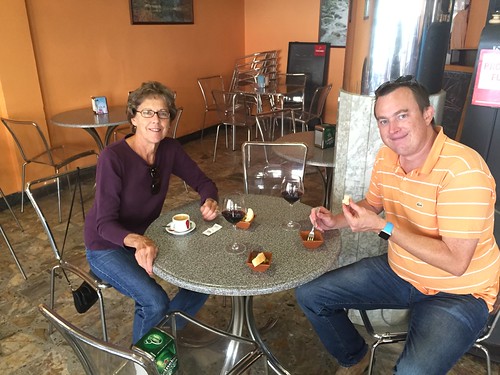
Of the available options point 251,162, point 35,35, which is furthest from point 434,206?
point 35,35

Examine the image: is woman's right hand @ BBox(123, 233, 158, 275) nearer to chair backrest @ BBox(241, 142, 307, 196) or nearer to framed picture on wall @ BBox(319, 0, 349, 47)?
chair backrest @ BBox(241, 142, 307, 196)

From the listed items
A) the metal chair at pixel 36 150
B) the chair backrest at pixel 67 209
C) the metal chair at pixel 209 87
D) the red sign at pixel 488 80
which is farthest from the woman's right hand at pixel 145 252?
the metal chair at pixel 209 87

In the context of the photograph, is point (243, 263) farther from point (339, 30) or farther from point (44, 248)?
point (339, 30)

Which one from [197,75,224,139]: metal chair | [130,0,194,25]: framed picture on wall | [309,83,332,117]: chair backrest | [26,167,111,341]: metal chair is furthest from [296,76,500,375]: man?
[197,75,224,139]: metal chair

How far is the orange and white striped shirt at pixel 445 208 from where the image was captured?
4.21 feet

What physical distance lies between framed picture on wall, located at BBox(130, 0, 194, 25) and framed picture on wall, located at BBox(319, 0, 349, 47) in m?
1.89

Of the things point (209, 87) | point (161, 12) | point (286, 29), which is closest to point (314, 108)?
point (209, 87)

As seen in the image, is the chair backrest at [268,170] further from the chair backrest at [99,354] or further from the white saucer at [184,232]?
the chair backrest at [99,354]

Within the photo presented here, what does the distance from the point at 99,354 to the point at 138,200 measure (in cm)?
89

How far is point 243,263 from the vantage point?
1.39 meters

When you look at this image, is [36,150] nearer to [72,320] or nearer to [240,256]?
[72,320]

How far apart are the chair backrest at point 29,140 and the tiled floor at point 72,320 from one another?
2.33ft

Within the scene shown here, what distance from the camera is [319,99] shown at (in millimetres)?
4949

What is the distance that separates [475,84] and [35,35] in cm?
356
